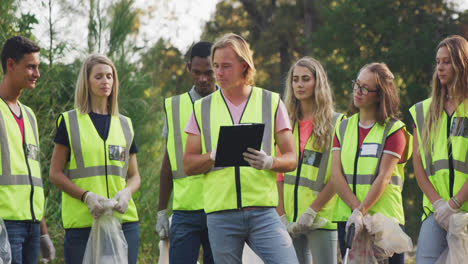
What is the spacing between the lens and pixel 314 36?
45.3 ft

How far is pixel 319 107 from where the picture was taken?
5637 mm

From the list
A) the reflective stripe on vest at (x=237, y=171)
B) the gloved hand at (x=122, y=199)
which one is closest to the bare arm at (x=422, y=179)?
the reflective stripe on vest at (x=237, y=171)

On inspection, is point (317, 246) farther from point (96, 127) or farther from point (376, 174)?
point (96, 127)

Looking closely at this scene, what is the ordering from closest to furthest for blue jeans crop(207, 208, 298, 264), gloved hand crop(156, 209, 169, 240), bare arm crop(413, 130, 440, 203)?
blue jeans crop(207, 208, 298, 264), bare arm crop(413, 130, 440, 203), gloved hand crop(156, 209, 169, 240)

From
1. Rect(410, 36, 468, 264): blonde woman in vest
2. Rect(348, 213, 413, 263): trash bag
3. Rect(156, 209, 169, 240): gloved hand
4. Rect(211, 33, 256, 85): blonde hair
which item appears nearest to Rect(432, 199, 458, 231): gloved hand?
Rect(410, 36, 468, 264): blonde woman in vest

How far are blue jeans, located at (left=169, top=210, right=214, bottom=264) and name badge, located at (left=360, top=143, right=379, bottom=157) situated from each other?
1308mm

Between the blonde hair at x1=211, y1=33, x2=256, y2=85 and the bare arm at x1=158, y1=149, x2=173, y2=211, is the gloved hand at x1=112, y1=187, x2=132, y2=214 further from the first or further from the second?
the blonde hair at x1=211, y1=33, x2=256, y2=85

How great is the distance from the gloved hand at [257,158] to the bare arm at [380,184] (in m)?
1.36

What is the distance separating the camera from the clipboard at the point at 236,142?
3.90 metres

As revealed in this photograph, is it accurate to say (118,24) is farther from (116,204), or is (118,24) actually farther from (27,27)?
(116,204)

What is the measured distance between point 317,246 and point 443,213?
1154 mm

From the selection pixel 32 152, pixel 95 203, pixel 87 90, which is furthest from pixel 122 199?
pixel 87 90

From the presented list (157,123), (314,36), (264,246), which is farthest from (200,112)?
(314,36)

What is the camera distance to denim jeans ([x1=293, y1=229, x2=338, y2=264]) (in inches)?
209
